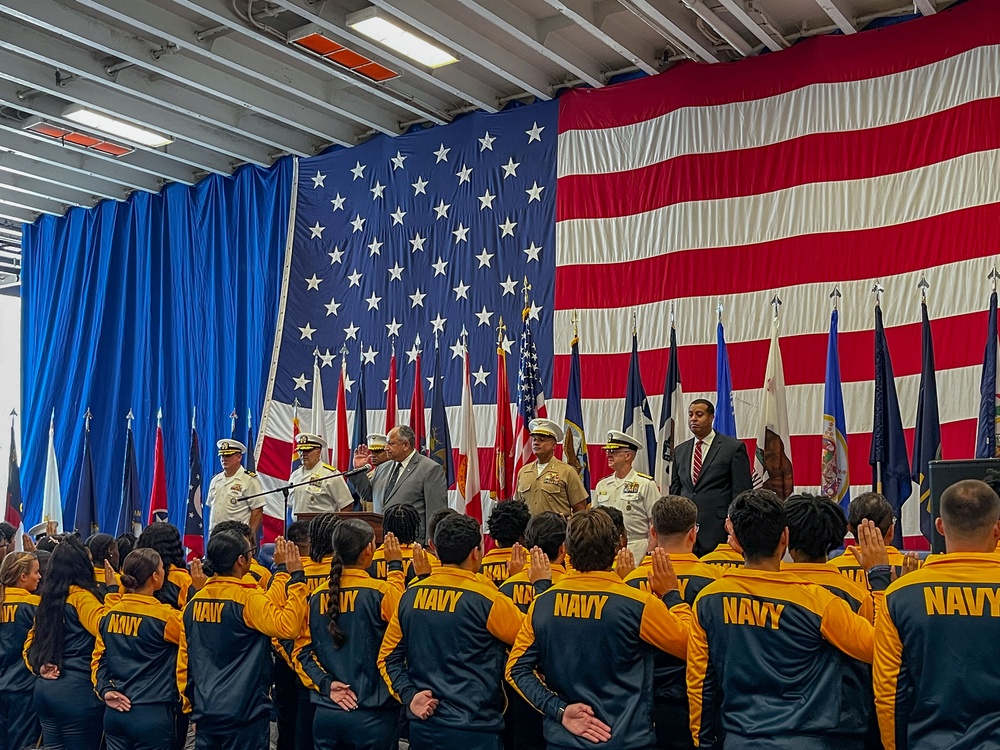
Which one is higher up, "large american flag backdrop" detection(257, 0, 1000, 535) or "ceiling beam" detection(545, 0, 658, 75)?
"ceiling beam" detection(545, 0, 658, 75)

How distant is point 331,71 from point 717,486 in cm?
496

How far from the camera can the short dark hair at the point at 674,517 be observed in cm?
346

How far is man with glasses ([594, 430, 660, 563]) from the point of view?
20.2ft

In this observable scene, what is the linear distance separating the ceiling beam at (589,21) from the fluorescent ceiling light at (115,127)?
471 centimetres

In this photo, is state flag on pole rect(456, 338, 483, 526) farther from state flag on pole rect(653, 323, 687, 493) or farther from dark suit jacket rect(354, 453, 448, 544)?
state flag on pole rect(653, 323, 687, 493)

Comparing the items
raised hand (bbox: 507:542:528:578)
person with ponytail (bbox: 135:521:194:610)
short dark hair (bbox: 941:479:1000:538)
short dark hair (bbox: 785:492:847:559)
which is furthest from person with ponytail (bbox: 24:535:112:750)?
short dark hair (bbox: 941:479:1000:538)

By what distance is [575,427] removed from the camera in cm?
793

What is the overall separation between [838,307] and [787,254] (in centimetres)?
57

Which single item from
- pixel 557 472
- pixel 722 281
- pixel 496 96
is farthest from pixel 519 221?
pixel 557 472

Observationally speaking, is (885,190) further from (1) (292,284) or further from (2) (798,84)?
(1) (292,284)

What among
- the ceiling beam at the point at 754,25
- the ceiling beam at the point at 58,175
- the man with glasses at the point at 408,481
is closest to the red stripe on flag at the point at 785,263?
the ceiling beam at the point at 754,25

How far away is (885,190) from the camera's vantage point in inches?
296

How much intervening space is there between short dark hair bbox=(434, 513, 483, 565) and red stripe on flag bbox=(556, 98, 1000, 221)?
204 inches

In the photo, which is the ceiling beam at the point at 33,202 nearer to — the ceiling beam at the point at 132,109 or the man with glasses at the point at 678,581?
the ceiling beam at the point at 132,109
